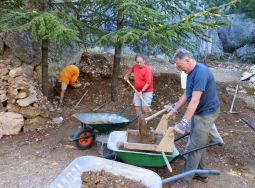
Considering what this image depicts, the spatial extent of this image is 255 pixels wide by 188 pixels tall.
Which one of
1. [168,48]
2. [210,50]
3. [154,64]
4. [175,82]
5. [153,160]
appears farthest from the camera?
[210,50]

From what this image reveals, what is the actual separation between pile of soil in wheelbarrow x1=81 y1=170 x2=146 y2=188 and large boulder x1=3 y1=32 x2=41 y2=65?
4.47m

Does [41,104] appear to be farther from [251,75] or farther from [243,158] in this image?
[251,75]

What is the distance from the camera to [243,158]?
5.46m

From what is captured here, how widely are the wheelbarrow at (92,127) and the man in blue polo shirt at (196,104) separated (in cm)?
118

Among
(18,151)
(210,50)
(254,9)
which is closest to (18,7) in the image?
(18,151)

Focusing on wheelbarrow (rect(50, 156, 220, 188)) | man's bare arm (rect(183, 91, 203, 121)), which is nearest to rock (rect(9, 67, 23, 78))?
wheelbarrow (rect(50, 156, 220, 188))

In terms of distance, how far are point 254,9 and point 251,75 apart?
7.40 ft

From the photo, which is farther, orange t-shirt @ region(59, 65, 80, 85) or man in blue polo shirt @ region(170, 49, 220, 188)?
orange t-shirt @ region(59, 65, 80, 85)

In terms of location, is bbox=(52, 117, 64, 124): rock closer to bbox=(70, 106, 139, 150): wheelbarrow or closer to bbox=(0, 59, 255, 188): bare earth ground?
bbox=(0, 59, 255, 188): bare earth ground

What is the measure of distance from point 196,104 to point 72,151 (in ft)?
7.94

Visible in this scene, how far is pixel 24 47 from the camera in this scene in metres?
7.18

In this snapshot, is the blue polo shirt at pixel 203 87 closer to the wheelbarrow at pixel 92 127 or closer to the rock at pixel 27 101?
the wheelbarrow at pixel 92 127

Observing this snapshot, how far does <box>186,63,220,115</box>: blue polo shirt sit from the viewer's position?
3.88 meters

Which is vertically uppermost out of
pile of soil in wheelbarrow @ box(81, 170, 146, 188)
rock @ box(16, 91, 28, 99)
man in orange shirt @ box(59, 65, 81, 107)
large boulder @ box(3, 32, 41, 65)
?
large boulder @ box(3, 32, 41, 65)
